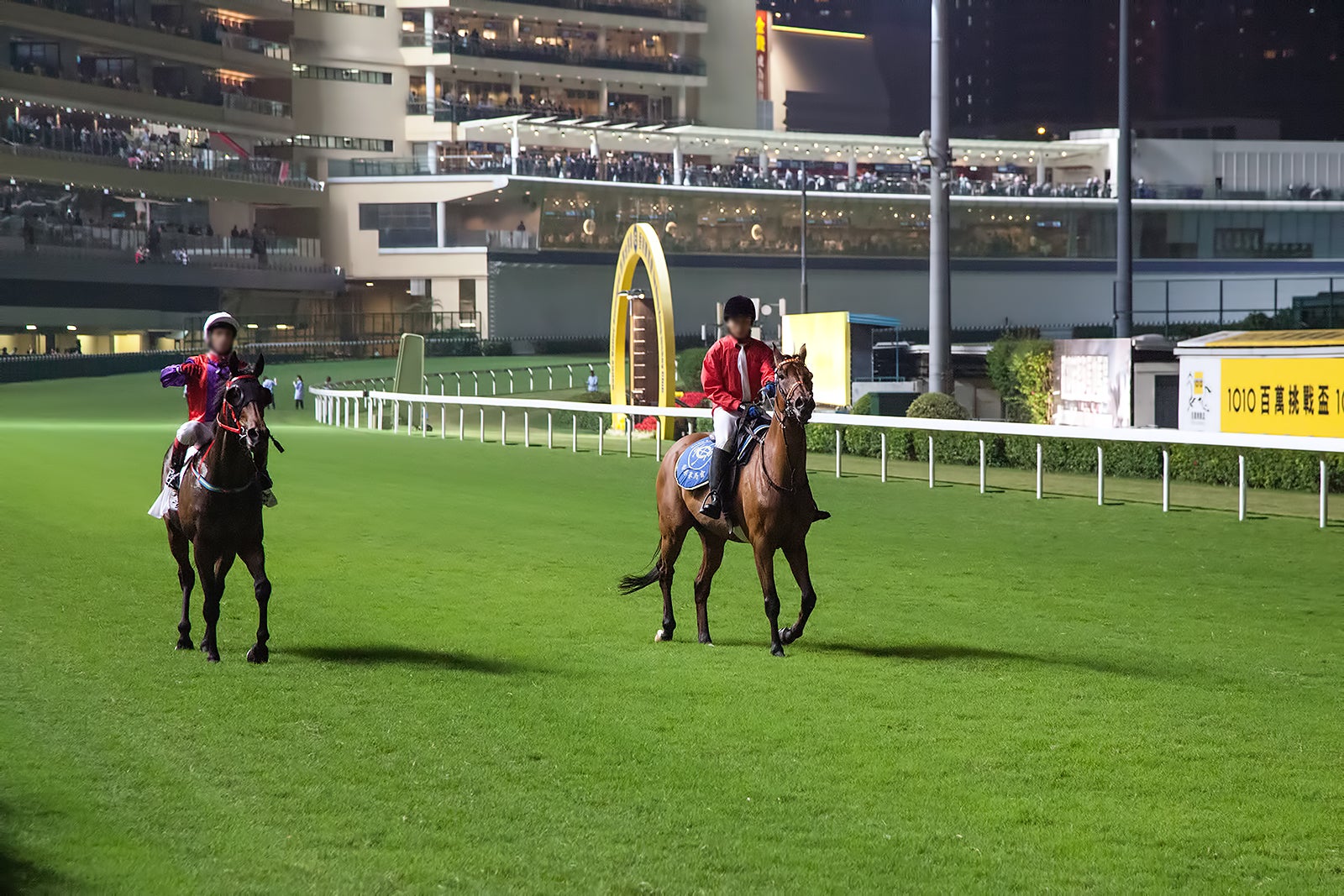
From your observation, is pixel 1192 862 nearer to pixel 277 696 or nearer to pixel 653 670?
pixel 653 670

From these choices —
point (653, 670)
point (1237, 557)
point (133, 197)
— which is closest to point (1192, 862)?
point (653, 670)

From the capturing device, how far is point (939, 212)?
73.3 feet

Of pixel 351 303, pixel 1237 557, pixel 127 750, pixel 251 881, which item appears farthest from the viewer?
pixel 351 303

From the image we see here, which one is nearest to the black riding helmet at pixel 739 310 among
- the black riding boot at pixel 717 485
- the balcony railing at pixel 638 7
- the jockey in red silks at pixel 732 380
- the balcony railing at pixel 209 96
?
the jockey in red silks at pixel 732 380

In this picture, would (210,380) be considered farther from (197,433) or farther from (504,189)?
(504,189)

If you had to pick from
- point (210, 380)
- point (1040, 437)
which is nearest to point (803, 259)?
point (1040, 437)

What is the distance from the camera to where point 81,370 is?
44.3 meters

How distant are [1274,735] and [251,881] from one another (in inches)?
145

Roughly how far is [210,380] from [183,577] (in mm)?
1017

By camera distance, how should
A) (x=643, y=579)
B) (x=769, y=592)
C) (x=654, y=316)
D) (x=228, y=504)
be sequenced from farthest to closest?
(x=654, y=316) → (x=643, y=579) → (x=769, y=592) → (x=228, y=504)

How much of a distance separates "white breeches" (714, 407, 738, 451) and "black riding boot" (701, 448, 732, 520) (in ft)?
0.11

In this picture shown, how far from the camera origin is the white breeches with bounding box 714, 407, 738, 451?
300 inches

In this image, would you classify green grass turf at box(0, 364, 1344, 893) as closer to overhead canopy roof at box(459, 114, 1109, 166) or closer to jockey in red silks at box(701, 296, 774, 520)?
jockey in red silks at box(701, 296, 774, 520)

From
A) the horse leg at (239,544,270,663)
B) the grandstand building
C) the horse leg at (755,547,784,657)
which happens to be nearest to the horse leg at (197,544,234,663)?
the horse leg at (239,544,270,663)
